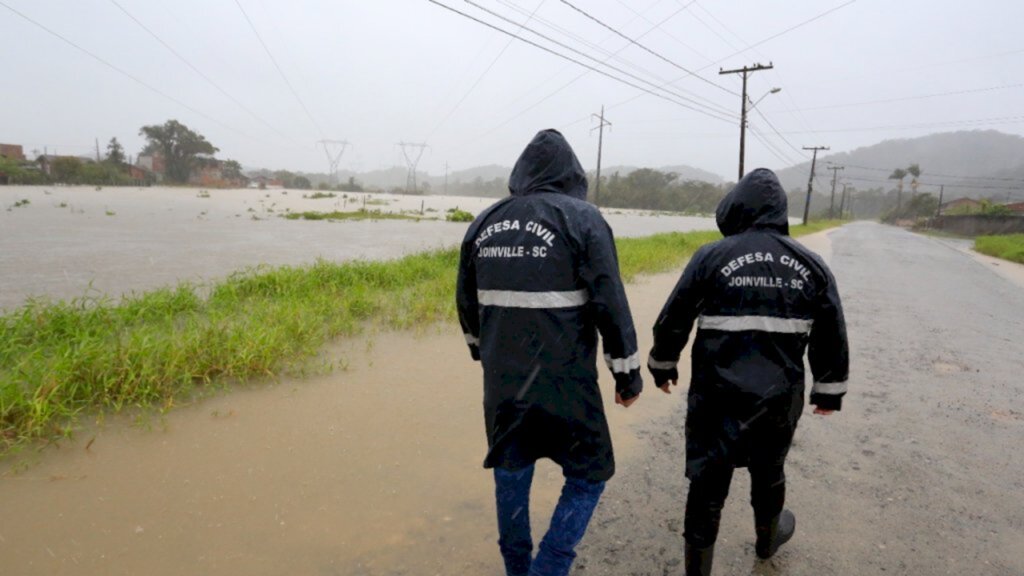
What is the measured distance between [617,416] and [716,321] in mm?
2122

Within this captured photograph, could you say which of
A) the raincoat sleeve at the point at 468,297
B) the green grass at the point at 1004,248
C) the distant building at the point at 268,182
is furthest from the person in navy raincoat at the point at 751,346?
the distant building at the point at 268,182

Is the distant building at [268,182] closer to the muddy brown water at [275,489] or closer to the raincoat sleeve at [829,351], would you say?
the muddy brown water at [275,489]

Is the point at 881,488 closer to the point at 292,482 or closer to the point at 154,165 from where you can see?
the point at 292,482

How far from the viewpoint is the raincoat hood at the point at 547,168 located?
79.2 inches

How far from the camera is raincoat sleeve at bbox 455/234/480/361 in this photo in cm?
212

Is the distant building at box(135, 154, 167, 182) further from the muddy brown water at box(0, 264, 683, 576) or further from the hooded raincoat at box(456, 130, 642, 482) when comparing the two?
the hooded raincoat at box(456, 130, 642, 482)

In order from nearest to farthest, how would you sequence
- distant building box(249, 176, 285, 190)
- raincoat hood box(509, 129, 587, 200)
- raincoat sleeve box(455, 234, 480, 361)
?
raincoat hood box(509, 129, 587, 200) → raincoat sleeve box(455, 234, 480, 361) → distant building box(249, 176, 285, 190)

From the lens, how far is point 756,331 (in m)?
2.08

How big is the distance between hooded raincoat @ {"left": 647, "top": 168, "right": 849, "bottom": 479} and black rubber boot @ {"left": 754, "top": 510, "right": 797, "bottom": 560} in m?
0.37

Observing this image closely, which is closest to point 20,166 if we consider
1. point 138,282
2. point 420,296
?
point 138,282

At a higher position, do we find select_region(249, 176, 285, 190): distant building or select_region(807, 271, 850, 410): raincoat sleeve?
select_region(249, 176, 285, 190): distant building

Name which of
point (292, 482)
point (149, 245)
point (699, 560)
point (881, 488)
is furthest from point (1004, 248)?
point (149, 245)

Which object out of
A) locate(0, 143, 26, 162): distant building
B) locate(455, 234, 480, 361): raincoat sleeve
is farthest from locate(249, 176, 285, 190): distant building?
locate(455, 234, 480, 361): raincoat sleeve

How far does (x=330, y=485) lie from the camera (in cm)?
303
